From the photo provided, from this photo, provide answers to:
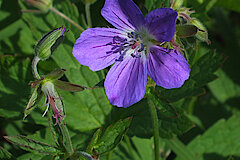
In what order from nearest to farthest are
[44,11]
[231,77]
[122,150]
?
[44,11], [122,150], [231,77]

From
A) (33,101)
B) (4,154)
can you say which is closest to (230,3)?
(33,101)

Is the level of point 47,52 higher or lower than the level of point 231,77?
higher

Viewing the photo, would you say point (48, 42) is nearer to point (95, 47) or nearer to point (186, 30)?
point (95, 47)

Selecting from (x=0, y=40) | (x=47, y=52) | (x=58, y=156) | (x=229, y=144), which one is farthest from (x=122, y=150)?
(x=0, y=40)

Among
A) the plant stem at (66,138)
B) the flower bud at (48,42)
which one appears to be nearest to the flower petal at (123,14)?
the flower bud at (48,42)

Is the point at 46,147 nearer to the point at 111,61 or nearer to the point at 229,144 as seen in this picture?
the point at 111,61

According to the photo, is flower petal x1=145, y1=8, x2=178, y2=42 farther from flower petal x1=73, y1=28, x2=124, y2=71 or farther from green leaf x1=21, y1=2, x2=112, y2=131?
green leaf x1=21, y1=2, x2=112, y2=131

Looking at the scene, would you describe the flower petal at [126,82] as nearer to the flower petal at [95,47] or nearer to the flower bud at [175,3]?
the flower petal at [95,47]
